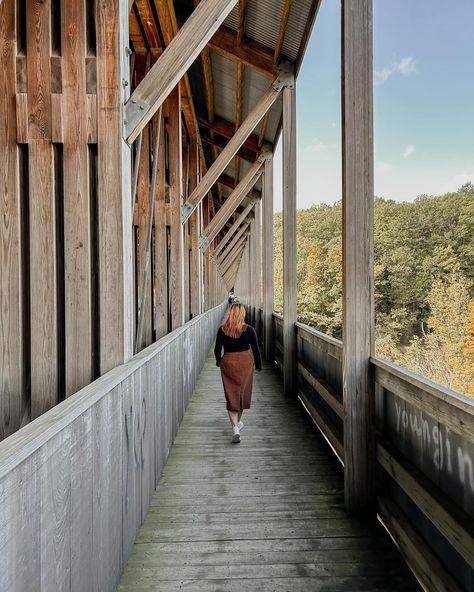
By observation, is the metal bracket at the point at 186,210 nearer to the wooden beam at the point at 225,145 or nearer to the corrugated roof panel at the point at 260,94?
the corrugated roof panel at the point at 260,94

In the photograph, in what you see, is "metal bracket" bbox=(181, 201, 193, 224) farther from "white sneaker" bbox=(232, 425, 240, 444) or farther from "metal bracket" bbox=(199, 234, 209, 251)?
"white sneaker" bbox=(232, 425, 240, 444)

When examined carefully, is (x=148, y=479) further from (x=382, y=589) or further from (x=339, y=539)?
(x=382, y=589)

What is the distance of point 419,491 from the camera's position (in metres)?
2.30

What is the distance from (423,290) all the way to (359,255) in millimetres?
45525

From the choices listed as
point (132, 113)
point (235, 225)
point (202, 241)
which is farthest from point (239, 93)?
point (235, 225)

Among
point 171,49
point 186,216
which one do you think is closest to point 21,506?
point 171,49

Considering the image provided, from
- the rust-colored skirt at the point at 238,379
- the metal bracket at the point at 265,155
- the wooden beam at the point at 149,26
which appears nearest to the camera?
the rust-colored skirt at the point at 238,379

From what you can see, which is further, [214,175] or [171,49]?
[214,175]

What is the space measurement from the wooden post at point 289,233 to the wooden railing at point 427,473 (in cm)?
372

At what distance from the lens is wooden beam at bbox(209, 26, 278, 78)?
22.6 ft

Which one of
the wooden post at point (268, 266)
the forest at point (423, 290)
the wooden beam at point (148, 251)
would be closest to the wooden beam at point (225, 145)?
the wooden post at point (268, 266)

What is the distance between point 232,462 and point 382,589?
1.96m

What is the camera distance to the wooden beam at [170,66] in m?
3.13

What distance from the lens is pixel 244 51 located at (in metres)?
7.02
